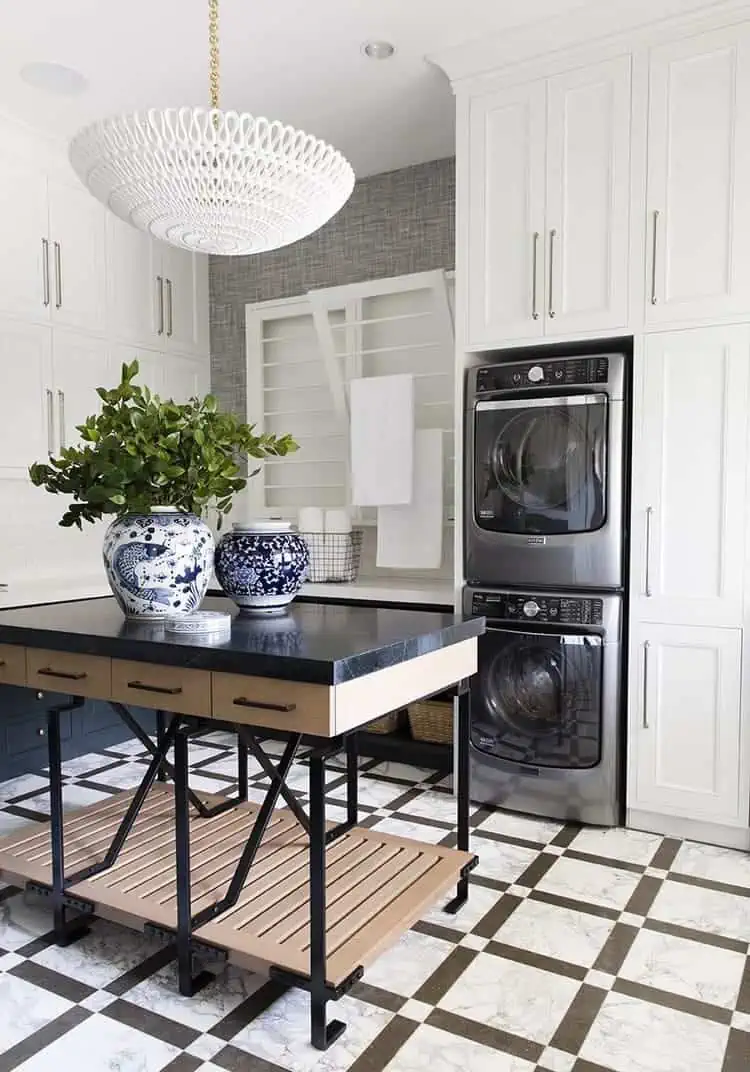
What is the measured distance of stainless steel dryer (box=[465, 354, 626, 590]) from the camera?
2711 mm

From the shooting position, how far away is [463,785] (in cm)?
221

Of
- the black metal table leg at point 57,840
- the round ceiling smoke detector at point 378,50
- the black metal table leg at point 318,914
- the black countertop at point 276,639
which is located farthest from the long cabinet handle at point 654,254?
the black metal table leg at point 57,840

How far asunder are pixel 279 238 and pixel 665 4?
1507mm

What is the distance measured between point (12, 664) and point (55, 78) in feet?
A: 7.39

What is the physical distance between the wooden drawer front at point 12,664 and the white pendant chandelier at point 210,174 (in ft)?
3.72

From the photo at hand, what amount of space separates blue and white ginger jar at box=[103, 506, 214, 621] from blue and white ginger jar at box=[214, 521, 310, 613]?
79 mm

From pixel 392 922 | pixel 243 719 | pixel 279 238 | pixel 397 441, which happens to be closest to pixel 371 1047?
pixel 392 922

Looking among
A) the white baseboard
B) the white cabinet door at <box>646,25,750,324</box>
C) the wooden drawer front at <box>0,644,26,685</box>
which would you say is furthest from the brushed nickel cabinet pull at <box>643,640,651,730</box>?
the wooden drawer front at <box>0,644,26,685</box>

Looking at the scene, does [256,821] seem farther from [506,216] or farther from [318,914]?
[506,216]

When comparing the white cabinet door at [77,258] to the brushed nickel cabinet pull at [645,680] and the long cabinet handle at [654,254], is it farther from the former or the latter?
the brushed nickel cabinet pull at [645,680]

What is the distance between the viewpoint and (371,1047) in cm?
167

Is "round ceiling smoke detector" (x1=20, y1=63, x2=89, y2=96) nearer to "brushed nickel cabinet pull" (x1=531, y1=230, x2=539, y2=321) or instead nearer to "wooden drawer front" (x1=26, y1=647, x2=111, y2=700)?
"brushed nickel cabinet pull" (x1=531, y1=230, x2=539, y2=321)

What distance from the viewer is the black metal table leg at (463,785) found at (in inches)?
85.9

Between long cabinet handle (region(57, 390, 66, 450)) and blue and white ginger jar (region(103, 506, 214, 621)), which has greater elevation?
long cabinet handle (region(57, 390, 66, 450))
